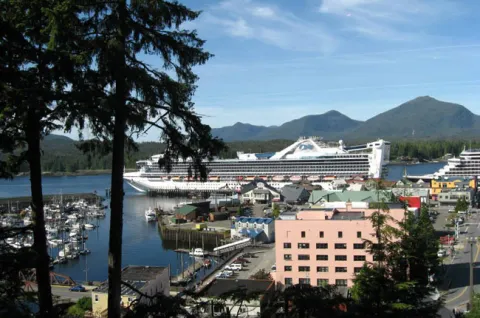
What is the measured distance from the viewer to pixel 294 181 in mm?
34125

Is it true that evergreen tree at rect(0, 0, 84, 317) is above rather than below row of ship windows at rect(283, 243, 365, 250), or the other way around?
above

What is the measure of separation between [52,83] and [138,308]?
4.46 feet

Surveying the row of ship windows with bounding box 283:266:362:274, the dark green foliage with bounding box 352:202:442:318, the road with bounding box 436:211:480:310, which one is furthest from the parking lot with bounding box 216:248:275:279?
the dark green foliage with bounding box 352:202:442:318

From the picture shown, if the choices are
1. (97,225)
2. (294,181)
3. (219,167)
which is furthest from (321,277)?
(219,167)

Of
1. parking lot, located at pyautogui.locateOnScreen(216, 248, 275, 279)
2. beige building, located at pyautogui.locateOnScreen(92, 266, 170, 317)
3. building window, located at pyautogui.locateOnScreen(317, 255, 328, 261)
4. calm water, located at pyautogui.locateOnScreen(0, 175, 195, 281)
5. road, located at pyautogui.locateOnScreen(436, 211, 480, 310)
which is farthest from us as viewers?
calm water, located at pyautogui.locateOnScreen(0, 175, 195, 281)

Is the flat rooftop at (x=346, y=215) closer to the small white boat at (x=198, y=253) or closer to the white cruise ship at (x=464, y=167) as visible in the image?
the small white boat at (x=198, y=253)

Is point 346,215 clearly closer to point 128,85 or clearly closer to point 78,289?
point 78,289

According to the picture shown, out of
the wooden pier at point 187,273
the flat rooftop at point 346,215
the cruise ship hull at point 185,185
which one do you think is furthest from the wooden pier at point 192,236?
the cruise ship hull at point 185,185

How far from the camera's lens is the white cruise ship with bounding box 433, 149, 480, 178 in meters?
30.4

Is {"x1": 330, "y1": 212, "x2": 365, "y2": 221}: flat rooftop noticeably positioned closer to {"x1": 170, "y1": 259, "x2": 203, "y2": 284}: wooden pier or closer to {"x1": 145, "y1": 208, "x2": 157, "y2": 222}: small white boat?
{"x1": 170, "y1": 259, "x2": 203, "y2": 284}: wooden pier

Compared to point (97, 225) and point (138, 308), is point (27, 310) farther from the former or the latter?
point (97, 225)

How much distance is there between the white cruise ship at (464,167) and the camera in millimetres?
30406

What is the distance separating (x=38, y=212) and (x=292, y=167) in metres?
32.6

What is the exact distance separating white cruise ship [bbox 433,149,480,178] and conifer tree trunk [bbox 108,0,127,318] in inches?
1197
